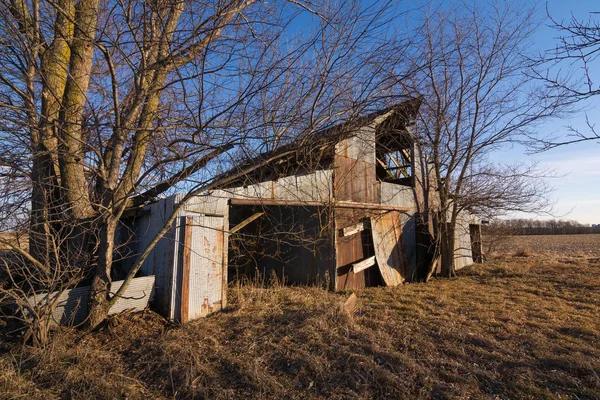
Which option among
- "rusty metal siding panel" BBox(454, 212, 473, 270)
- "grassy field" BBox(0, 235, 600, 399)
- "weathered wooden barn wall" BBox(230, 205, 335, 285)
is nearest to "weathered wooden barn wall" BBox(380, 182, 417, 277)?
"weathered wooden barn wall" BBox(230, 205, 335, 285)

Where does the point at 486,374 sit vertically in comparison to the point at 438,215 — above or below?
below

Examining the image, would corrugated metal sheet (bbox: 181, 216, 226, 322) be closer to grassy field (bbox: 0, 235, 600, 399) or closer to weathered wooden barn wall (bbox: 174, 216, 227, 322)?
weathered wooden barn wall (bbox: 174, 216, 227, 322)

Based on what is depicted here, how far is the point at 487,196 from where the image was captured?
1063 cm

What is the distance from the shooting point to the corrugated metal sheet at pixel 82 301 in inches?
A: 194

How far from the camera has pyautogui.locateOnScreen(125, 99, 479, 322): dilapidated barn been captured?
5.66 metres

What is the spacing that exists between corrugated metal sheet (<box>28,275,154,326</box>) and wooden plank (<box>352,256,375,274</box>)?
474 cm

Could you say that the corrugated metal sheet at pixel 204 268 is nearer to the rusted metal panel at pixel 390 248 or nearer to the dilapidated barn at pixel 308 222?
the dilapidated barn at pixel 308 222

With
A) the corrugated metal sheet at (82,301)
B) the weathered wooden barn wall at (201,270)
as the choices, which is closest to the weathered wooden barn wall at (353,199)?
the weathered wooden barn wall at (201,270)

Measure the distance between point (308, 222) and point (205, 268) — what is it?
3.27 metres

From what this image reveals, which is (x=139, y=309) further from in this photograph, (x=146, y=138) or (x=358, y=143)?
(x=358, y=143)

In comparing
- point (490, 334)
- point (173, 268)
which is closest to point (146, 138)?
point (173, 268)

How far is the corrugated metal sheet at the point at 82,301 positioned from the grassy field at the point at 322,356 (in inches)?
12.8

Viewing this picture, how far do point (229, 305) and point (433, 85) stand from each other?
8.04m

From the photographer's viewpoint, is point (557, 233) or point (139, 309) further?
point (557, 233)
